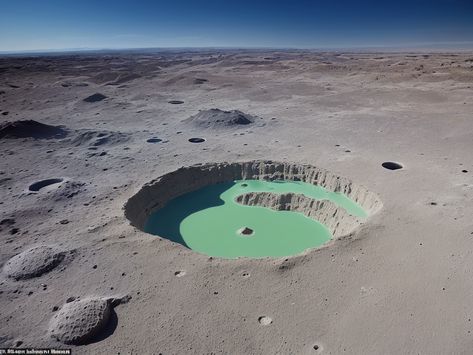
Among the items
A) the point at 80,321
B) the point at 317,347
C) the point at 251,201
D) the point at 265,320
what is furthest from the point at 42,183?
the point at 317,347

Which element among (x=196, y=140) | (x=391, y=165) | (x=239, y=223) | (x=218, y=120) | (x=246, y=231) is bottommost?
(x=239, y=223)

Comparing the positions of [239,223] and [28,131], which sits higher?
[28,131]

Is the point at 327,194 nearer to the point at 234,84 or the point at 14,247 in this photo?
the point at 14,247

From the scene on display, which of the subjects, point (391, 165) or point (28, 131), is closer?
point (391, 165)

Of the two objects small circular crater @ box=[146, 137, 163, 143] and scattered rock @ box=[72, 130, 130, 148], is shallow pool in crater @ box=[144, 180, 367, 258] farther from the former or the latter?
scattered rock @ box=[72, 130, 130, 148]

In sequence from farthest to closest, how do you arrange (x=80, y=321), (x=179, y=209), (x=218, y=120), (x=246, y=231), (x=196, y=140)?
(x=218, y=120) → (x=196, y=140) → (x=179, y=209) → (x=246, y=231) → (x=80, y=321)

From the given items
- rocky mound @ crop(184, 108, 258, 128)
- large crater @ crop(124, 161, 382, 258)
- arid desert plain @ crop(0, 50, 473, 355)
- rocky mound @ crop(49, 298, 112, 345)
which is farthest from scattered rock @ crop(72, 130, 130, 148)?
rocky mound @ crop(49, 298, 112, 345)

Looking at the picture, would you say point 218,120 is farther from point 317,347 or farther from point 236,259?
point 317,347
